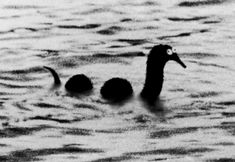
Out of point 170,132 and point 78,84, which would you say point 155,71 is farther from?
point 170,132

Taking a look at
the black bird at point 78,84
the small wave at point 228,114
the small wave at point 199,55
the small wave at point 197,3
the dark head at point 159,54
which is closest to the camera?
the small wave at point 228,114

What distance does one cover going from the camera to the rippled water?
38.1 ft

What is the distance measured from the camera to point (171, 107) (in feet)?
44.8

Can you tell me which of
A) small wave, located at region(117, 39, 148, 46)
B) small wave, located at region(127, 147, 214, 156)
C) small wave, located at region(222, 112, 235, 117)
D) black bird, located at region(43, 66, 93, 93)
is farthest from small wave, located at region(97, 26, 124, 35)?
small wave, located at region(127, 147, 214, 156)

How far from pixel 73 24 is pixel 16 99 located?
5780mm

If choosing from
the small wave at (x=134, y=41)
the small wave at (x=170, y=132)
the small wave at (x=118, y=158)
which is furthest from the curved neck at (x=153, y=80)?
the small wave at (x=134, y=41)

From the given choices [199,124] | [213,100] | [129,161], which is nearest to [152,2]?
[213,100]

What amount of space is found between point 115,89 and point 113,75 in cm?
170

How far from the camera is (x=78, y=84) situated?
46.2ft

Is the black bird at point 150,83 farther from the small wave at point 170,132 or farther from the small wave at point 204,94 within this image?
the small wave at point 170,132

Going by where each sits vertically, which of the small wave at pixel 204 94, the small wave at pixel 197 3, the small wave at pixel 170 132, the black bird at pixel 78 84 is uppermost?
the small wave at pixel 197 3

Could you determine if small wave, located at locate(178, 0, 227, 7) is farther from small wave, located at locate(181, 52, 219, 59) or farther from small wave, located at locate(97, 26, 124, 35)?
small wave, located at locate(181, 52, 219, 59)

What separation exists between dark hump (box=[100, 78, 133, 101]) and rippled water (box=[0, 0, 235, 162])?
0.14 meters

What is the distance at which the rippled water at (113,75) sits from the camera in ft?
38.1
